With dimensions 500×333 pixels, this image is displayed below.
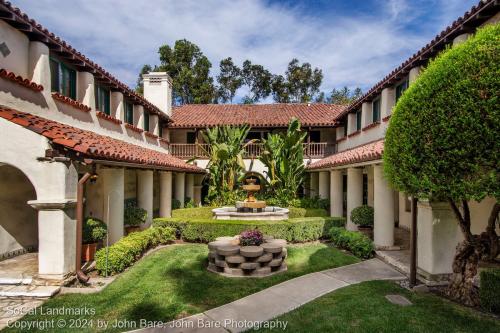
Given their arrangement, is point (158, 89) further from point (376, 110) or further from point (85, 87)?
point (376, 110)

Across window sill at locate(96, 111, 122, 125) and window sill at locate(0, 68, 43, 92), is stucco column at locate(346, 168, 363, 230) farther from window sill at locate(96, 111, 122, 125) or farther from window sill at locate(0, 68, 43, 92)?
window sill at locate(0, 68, 43, 92)

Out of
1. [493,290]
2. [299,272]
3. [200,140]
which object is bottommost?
[299,272]

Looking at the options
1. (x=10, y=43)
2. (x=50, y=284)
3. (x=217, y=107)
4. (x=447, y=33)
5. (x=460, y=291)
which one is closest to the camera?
(x=460, y=291)

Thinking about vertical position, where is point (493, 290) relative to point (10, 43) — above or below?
below

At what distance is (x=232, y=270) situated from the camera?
27.9ft

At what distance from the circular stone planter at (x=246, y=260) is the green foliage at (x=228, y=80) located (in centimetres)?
4062

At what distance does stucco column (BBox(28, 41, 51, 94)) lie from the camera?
885 cm

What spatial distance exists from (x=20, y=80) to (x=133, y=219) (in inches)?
261

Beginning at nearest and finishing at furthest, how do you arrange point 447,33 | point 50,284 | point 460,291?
1. point 460,291
2. point 50,284
3. point 447,33

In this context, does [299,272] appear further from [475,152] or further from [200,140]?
[200,140]

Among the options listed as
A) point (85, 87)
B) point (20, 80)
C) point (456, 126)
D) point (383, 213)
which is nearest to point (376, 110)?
point (383, 213)

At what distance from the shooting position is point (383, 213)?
1087 cm

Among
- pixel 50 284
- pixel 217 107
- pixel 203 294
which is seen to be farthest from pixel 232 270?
pixel 217 107

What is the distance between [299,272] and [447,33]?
787 cm
